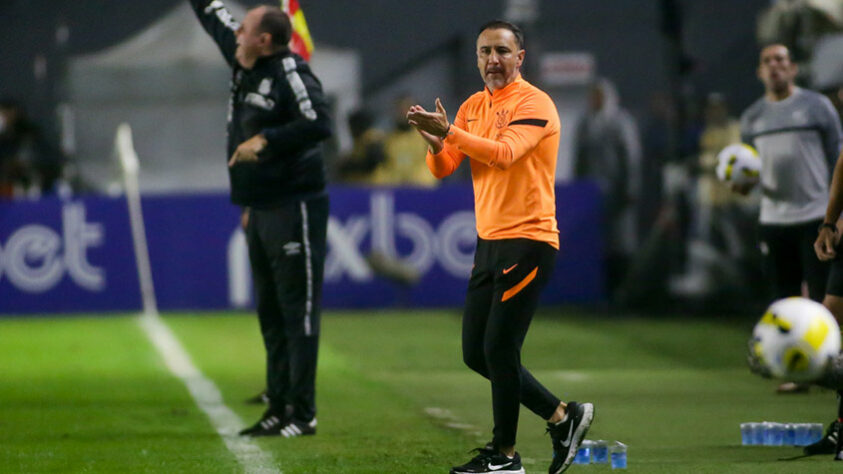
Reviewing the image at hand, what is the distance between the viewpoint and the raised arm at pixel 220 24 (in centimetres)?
848

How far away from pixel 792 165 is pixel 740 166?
35 cm

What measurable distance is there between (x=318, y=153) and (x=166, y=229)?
879cm

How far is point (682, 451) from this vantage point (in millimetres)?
7562

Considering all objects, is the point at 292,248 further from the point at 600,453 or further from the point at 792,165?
the point at 792,165

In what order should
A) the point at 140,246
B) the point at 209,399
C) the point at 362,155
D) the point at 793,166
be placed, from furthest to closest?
1. the point at 362,155
2. the point at 140,246
3. the point at 209,399
4. the point at 793,166

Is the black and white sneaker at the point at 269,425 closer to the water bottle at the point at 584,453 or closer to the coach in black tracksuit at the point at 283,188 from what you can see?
the coach in black tracksuit at the point at 283,188

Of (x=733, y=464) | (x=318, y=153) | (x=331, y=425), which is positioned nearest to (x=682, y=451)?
(x=733, y=464)

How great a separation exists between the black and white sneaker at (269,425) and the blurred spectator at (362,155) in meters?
9.86

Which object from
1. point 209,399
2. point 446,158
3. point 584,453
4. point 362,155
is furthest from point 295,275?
point 362,155

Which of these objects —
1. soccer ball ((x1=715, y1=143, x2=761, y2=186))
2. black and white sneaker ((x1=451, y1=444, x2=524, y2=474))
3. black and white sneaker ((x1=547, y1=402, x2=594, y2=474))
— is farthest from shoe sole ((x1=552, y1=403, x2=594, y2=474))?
soccer ball ((x1=715, y1=143, x2=761, y2=186))

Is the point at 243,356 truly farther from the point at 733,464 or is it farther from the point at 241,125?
the point at 733,464

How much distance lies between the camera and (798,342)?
5.79 metres

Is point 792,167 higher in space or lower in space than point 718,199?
higher

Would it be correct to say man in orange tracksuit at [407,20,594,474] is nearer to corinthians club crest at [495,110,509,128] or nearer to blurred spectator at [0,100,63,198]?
corinthians club crest at [495,110,509,128]
